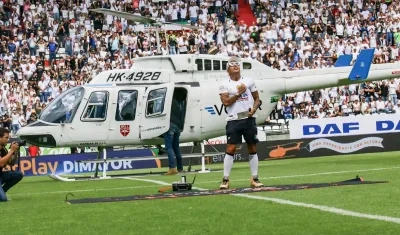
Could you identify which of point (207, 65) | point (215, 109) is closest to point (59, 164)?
point (215, 109)

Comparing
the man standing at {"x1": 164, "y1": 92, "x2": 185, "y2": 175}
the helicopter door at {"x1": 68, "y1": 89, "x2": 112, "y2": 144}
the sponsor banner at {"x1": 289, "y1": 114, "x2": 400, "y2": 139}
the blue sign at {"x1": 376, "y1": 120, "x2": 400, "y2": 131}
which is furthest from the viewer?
the blue sign at {"x1": 376, "y1": 120, "x2": 400, "y2": 131}

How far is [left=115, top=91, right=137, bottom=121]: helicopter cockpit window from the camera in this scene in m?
23.5

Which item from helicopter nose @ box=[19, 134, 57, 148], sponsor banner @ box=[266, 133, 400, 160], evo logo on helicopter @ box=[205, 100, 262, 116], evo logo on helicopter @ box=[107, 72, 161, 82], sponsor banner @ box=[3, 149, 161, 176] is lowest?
sponsor banner @ box=[266, 133, 400, 160]

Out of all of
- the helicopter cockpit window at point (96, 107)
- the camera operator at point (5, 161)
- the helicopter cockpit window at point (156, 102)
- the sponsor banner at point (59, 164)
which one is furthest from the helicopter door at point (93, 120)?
the camera operator at point (5, 161)

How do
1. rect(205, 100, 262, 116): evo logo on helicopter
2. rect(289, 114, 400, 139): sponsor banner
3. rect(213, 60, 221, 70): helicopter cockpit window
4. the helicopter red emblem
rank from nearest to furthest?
the helicopter red emblem, rect(205, 100, 262, 116): evo logo on helicopter, rect(213, 60, 221, 70): helicopter cockpit window, rect(289, 114, 400, 139): sponsor banner

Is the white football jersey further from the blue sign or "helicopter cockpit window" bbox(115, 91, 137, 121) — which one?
the blue sign

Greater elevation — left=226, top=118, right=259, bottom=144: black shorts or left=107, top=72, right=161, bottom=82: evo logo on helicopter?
left=107, top=72, right=161, bottom=82: evo logo on helicopter

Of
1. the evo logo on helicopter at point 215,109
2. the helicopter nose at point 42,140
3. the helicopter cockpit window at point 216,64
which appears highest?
the helicopter cockpit window at point 216,64

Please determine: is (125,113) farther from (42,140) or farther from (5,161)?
(5,161)

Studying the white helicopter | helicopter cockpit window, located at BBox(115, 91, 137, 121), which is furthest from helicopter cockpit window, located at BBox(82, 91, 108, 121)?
helicopter cockpit window, located at BBox(115, 91, 137, 121)

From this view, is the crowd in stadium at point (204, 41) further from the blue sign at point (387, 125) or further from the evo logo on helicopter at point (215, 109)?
the evo logo on helicopter at point (215, 109)

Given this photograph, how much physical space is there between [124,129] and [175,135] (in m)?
1.48

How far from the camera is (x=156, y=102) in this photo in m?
23.4

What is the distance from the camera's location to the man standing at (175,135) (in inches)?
880
